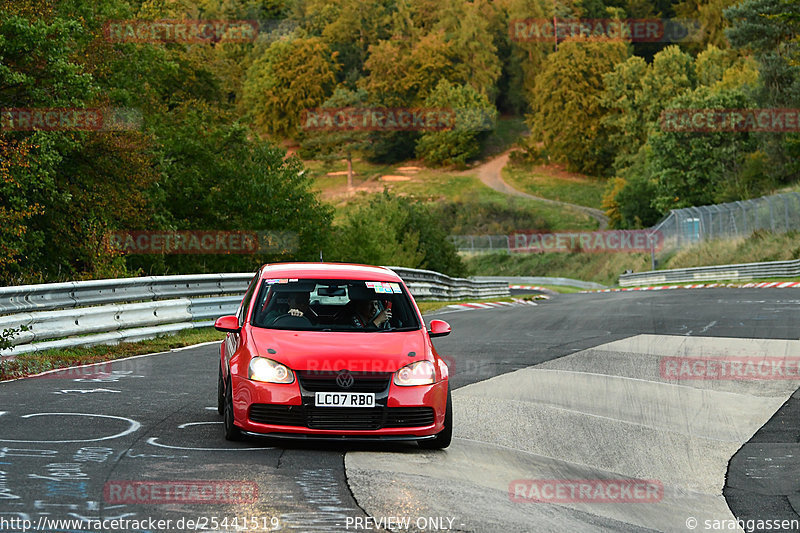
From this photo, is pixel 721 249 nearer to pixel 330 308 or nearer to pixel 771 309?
pixel 771 309

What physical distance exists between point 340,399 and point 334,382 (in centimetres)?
14

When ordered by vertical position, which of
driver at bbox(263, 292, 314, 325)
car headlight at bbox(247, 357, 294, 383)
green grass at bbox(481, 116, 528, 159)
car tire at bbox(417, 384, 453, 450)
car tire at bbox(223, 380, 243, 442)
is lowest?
green grass at bbox(481, 116, 528, 159)

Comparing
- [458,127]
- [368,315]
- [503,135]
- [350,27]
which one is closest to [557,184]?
[458,127]

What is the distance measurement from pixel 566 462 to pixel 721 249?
171 feet

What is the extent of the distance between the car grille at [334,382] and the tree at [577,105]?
122368 mm

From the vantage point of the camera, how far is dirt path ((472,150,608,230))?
114000 mm

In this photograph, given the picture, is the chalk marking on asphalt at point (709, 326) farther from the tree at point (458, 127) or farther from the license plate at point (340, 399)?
the tree at point (458, 127)

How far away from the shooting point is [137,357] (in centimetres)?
1495

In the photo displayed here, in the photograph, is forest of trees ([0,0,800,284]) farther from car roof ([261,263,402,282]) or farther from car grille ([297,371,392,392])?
car grille ([297,371,392,392])

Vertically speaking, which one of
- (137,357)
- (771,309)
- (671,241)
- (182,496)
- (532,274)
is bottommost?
(532,274)

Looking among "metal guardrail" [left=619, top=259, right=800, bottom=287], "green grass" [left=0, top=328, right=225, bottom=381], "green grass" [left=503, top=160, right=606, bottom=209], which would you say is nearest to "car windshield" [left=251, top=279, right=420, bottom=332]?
"green grass" [left=0, top=328, right=225, bottom=381]

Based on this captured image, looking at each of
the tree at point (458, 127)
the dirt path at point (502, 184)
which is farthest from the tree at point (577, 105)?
the tree at point (458, 127)

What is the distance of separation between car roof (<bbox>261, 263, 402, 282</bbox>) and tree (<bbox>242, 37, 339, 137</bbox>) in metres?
152

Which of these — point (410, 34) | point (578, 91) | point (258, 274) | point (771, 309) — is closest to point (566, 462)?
point (258, 274)
